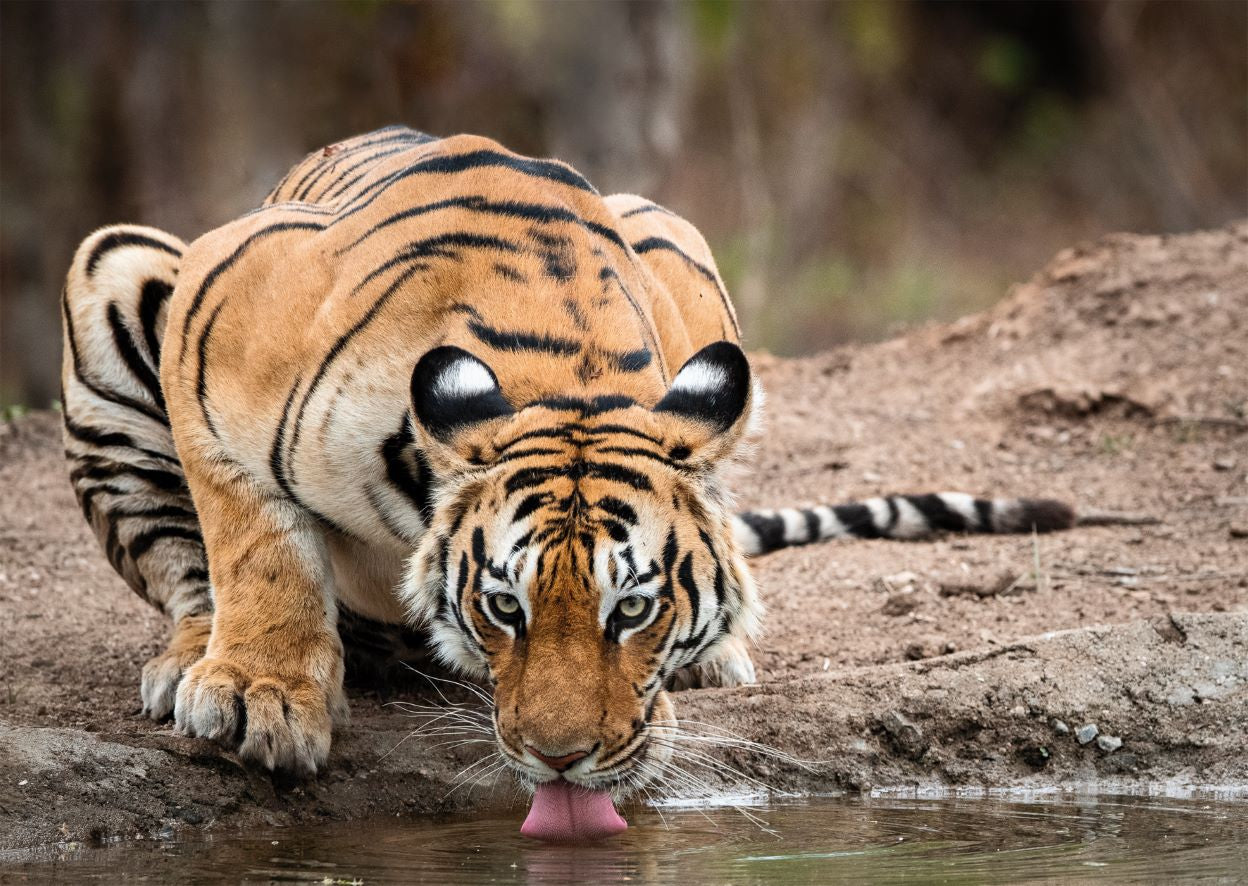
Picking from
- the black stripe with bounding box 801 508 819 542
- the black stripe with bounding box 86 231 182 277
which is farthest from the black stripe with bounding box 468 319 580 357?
the black stripe with bounding box 801 508 819 542

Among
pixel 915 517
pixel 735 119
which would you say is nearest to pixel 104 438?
pixel 915 517

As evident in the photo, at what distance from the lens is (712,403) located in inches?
137

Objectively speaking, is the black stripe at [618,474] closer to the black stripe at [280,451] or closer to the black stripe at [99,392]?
the black stripe at [280,451]

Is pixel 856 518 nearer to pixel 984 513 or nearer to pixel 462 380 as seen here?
pixel 984 513

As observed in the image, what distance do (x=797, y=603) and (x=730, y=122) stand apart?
1535 cm

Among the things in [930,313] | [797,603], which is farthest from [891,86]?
[797,603]

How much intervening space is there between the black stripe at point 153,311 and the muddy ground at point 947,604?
3.15 feet

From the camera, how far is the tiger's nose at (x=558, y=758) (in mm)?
3229

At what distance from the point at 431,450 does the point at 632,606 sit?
22.2 inches

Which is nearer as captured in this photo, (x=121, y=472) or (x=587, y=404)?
(x=587, y=404)

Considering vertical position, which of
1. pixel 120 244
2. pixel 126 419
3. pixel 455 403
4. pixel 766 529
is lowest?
pixel 455 403


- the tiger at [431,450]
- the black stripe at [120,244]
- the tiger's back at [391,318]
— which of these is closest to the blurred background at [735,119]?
the black stripe at [120,244]

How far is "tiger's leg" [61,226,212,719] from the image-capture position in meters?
4.86

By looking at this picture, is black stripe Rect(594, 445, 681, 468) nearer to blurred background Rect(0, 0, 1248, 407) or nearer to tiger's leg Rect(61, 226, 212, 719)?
tiger's leg Rect(61, 226, 212, 719)
